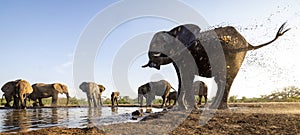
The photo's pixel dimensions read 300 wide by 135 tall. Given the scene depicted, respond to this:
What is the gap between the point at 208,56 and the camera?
418 inches

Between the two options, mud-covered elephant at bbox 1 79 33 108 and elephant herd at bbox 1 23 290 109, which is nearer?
elephant herd at bbox 1 23 290 109

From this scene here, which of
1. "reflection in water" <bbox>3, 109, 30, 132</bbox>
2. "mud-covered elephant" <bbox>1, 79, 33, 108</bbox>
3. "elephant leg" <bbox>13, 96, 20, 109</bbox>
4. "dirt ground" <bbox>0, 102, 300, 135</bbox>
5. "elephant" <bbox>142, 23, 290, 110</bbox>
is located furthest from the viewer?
"mud-covered elephant" <bbox>1, 79, 33, 108</bbox>

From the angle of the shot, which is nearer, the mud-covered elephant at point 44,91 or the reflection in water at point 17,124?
the reflection in water at point 17,124

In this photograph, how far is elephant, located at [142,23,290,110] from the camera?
10.4 metres

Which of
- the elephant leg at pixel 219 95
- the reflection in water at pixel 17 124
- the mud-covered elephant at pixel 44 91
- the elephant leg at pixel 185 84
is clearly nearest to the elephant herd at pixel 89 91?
the mud-covered elephant at pixel 44 91

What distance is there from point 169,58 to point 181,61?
2.59 ft

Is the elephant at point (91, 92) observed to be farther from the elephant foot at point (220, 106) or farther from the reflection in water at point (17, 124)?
the elephant foot at point (220, 106)

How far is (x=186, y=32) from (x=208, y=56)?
162 centimetres

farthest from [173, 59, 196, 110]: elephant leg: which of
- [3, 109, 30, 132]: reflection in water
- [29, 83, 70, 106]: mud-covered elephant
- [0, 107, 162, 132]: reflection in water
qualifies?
[29, 83, 70, 106]: mud-covered elephant

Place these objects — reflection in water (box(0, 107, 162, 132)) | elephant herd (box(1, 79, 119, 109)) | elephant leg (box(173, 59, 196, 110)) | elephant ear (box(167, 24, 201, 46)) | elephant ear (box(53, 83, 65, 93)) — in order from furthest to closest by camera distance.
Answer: elephant ear (box(53, 83, 65, 93)) → elephant herd (box(1, 79, 119, 109)) → elephant ear (box(167, 24, 201, 46)) → elephant leg (box(173, 59, 196, 110)) → reflection in water (box(0, 107, 162, 132))

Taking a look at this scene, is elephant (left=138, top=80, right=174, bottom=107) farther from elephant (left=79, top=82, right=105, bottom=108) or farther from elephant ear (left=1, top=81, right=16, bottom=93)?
elephant ear (left=1, top=81, right=16, bottom=93)

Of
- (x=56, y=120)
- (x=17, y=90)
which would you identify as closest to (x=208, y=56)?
(x=56, y=120)

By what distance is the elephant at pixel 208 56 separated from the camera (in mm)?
10445

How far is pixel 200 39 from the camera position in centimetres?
1068
